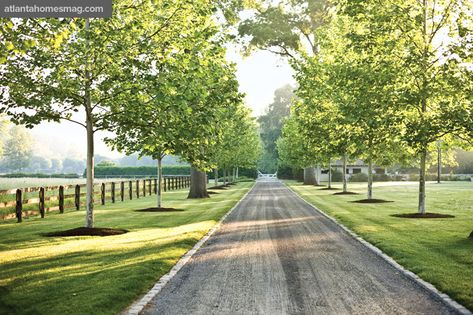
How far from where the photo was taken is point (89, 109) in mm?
15344

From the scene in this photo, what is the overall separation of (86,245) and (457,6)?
54.1 ft

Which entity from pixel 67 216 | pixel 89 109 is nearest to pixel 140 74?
pixel 89 109

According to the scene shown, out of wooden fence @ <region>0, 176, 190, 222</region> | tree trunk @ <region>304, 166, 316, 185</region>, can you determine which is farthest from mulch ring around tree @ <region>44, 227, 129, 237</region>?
tree trunk @ <region>304, 166, 316, 185</region>

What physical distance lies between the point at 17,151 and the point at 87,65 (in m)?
153

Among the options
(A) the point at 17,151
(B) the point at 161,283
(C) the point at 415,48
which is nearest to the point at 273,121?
(A) the point at 17,151

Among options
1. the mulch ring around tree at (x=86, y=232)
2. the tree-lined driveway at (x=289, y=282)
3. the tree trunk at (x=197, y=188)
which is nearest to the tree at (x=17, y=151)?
the tree trunk at (x=197, y=188)

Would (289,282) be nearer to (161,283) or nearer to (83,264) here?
(161,283)

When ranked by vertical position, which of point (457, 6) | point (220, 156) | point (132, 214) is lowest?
point (132, 214)

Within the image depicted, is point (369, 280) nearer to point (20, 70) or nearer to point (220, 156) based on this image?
point (20, 70)

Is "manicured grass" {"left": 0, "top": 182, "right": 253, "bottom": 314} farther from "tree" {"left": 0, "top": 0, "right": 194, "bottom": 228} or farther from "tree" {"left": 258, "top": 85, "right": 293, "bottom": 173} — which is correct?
"tree" {"left": 258, "top": 85, "right": 293, "bottom": 173}

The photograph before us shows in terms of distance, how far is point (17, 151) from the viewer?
499 ft

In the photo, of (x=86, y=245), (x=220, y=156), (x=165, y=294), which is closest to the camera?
(x=165, y=294)

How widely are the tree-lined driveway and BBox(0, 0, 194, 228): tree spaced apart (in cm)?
556

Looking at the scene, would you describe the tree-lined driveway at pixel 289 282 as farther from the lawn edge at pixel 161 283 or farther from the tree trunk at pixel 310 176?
the tree trunk at pixel 310 176
